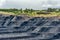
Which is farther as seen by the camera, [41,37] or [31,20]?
[31,20]

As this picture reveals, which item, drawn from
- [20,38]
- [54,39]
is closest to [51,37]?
[54,39]

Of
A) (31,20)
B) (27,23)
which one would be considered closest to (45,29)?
(27,23)

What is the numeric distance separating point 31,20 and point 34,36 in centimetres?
591

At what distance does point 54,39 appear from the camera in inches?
214

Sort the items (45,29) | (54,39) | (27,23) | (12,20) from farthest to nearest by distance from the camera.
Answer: (12,20), (27,23), (45,29), (54,39)

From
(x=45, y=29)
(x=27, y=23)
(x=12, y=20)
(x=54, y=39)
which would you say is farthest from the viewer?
(x=12, y=20)

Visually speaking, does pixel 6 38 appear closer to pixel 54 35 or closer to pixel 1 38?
pixel 1 38

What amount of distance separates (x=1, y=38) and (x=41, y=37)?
1.10 meters

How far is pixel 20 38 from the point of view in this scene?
5.60 meters

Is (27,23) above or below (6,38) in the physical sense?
below

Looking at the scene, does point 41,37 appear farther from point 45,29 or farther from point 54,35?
point 45,29

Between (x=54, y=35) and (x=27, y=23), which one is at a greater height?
(x=54, y=35)

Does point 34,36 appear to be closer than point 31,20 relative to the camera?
Yes

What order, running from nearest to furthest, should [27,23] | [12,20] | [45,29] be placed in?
1. [45,29]
2. [27,23]
3. [12,20]
